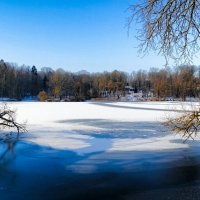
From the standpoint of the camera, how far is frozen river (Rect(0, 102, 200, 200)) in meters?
5.33

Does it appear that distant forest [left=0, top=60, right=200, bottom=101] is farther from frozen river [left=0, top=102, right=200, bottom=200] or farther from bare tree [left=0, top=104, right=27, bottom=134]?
frozen river [left=0, top=102, right=200, bottom=200]

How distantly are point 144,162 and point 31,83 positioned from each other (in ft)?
199

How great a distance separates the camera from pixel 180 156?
8031mm

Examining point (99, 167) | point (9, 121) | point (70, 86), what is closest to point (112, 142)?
point (99, 167)

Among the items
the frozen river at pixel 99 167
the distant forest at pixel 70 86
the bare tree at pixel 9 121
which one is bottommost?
the frozen river at pixel 99 167

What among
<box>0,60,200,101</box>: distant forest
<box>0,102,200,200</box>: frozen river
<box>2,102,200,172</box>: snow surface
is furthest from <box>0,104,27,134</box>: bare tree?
<box>0,60,200,101</box>: distant forest

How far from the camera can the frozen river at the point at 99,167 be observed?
17.5ft

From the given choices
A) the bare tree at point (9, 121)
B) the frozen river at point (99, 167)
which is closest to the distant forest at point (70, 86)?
the bare tree at point (9, 121)

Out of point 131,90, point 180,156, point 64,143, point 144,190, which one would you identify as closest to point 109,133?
point 64,143

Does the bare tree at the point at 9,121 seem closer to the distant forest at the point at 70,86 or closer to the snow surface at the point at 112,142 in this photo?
the snow surface at the point at 112,142

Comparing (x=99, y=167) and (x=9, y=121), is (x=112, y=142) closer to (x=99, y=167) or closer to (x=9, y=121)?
(x=99, y=167)

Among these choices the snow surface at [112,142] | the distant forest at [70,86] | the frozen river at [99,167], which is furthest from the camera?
the distant forest at [70,86]

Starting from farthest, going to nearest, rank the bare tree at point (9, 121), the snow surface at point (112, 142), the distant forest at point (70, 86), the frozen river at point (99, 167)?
the distant forest at point (70, 86) → the bare tree at point (9, 121) → the snow surface at point (112, 142) → the frozen river at point (99, 167)

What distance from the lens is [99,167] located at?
6.90 meters
